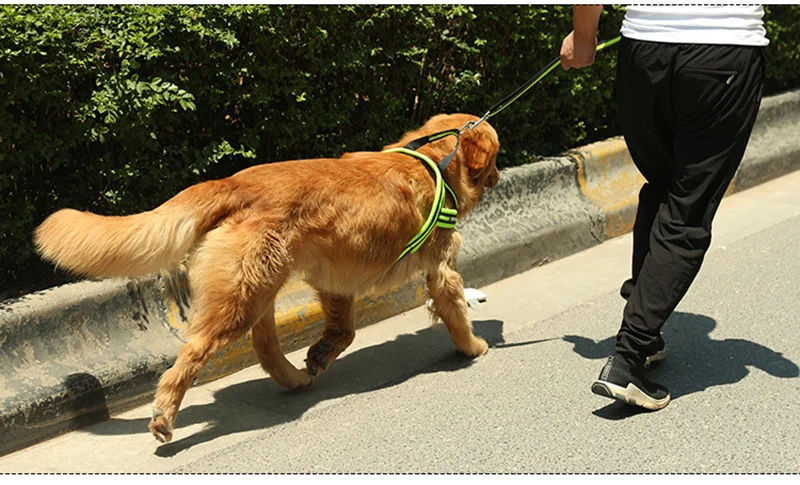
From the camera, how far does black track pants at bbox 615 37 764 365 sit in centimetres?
422

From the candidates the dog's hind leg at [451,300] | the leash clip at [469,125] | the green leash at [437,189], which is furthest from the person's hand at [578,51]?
the dog's hind leg at [451,300]

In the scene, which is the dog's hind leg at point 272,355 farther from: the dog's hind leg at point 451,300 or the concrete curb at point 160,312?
the dog's hind leg at point 451,300

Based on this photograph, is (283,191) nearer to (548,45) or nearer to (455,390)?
(455,390)

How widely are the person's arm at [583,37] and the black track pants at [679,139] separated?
210 mm

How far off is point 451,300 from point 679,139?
152cm

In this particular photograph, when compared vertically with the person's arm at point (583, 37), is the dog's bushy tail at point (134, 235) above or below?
below

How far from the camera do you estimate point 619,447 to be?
414 cm

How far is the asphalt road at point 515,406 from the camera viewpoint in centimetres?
409

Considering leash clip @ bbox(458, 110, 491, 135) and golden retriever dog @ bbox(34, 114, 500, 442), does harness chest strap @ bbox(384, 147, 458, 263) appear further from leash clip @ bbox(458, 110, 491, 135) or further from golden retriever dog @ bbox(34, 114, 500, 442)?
leash clip @ bbox(458, 110, 491, 135)

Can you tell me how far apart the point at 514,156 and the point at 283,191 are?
3.12 metres

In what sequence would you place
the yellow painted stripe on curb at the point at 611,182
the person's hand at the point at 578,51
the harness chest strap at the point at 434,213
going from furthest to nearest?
the yellow painted stripe on curb at the point at 611,182 → the harness chest strap at the point at 434,213 → the person's hand at the point at 578,51

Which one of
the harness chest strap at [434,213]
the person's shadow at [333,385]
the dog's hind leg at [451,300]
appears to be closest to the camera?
the person's shadow at [333,385]

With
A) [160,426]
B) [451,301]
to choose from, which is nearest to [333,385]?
[451,301]

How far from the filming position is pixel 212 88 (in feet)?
17.4
